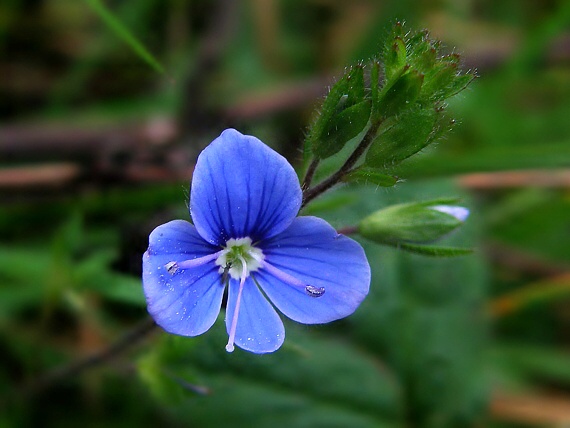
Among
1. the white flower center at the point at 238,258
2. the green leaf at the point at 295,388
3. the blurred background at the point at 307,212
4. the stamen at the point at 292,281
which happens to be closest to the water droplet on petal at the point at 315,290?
the stamen at the point at 292,281

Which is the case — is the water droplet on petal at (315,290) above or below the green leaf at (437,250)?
below

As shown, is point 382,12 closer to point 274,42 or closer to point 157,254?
point 274,42

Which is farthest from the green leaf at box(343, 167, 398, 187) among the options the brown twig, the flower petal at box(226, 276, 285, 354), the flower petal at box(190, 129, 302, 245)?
the brown twig

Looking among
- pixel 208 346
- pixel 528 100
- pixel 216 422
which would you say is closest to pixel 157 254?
pixel 208 346

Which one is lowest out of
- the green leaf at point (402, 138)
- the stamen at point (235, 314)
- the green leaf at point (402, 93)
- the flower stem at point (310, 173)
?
the stamen at point (235, 314)

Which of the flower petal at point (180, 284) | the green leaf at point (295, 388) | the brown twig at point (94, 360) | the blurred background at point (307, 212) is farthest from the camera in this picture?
the blurred background at point (307, 212)

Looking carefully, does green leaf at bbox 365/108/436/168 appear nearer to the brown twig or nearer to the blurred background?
the blurred background

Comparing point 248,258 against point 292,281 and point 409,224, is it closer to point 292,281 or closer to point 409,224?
point 292,281

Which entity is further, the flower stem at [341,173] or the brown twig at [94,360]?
the brown twig at [94,360]

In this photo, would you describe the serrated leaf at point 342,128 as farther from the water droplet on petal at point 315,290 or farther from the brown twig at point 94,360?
the brown twig at point 94,360
